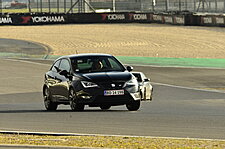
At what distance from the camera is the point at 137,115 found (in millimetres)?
16016

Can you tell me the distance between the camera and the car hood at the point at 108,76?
53.3 ft

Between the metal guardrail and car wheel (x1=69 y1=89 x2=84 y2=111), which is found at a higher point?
the metal guardrail

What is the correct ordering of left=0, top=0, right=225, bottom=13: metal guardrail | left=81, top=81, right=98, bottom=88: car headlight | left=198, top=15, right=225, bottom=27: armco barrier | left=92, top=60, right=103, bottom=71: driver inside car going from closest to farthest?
left=81, top=81, right=98, bottom=88: car headlight, left=92, top=60, right=103, bottom=71: driver inside car, left=198, top=15, right=225, bottom=27: armco barrier, left=0, top=0, right=225, bottom=13: metal guardrail

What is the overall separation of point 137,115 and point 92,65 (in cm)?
191

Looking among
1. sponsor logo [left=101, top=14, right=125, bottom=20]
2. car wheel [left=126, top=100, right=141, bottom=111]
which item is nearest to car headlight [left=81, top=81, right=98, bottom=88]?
car wheel [left=126, top=100, right=141, bottom=111]

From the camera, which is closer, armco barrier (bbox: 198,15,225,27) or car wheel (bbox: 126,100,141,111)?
car wheel (bbox: 126,100,141,111)

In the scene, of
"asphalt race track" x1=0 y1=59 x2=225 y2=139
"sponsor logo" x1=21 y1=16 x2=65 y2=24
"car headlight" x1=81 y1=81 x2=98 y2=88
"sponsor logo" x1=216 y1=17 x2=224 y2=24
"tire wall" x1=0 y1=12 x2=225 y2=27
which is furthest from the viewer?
"sponsor logo" x1=21 y1=16 x2=65 y2=24

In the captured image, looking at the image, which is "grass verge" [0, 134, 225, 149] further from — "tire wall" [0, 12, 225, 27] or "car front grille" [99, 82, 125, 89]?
"tire wall" [0, 12, 225, 27]

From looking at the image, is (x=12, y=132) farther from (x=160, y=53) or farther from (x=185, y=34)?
(x=185, y=34)

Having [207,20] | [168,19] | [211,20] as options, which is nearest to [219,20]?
[211,20]

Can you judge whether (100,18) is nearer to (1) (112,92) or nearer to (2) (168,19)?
(2) (168,19)

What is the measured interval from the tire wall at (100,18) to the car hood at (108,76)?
42.2 metres

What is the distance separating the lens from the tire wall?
59531 millimetres

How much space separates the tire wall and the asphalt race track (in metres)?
29.7
